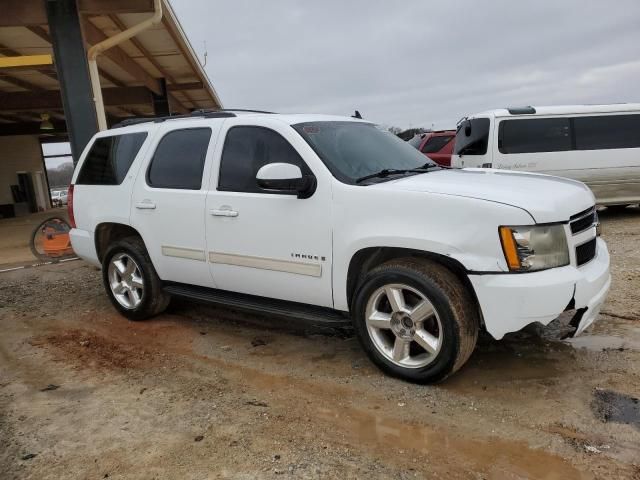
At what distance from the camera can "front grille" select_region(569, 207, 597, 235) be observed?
3.12 m

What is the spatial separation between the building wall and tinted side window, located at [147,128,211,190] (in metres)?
21.4

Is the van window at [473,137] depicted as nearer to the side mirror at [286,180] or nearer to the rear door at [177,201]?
the rear door at [177,201]

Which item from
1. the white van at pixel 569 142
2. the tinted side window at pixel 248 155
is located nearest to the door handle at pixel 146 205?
the tinted side window at pixel 248 155

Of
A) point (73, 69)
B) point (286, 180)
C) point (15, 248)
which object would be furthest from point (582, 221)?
point (15, 248)

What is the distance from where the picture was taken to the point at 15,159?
74.2ft

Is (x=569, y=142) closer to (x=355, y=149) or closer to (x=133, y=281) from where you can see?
(x=355, y=149)

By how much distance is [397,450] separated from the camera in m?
2.64

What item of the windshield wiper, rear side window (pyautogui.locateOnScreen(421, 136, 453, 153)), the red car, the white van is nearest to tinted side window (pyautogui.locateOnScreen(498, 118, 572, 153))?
the white van

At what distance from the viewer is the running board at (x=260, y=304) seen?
11.8 ft

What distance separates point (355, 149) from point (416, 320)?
145cm

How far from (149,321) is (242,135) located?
221 cm

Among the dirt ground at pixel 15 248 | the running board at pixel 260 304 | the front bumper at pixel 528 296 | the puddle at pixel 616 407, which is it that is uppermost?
the front bumper at pixel 528 296

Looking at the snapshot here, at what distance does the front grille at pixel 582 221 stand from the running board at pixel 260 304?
1.59m

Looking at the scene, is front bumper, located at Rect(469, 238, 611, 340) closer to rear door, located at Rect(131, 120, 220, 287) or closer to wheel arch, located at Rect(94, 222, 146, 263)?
rear door, located at Rect(131, 120, 220, 287)
